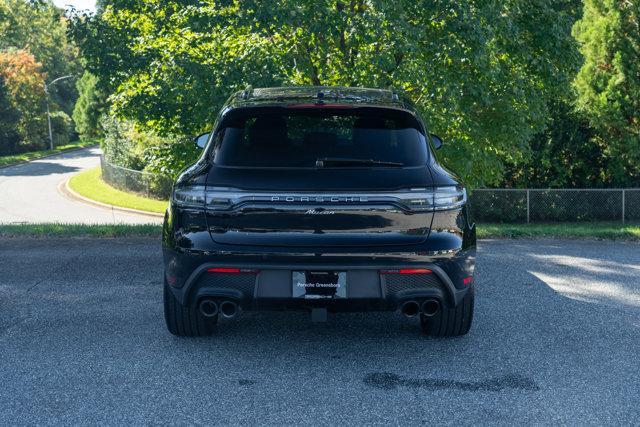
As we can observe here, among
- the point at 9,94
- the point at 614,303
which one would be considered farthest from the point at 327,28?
the point at 9,94

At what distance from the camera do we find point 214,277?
5020 millimetres

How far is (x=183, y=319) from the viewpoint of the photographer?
5.68m

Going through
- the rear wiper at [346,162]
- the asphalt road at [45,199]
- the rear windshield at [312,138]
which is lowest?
the asphalt road at [45,199]

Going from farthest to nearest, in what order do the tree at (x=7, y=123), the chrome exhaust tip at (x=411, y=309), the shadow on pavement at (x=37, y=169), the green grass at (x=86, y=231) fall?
the tree at (x=7, y=123)
the shadow on pavement at (x=37, y=169)
the green grass at (x=86, y=231)
the chrome exhaust tip at (x=411, y=309)

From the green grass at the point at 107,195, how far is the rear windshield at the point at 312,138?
72.8ft

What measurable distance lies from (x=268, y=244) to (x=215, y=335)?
1.30 meters

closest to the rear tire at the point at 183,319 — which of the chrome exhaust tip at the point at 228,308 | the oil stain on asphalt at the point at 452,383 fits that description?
the chrome exhaust tip at the point at 228,308

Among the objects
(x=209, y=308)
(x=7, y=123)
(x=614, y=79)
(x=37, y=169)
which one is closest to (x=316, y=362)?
(x=209, y=308)

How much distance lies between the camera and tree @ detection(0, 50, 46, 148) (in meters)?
59.3

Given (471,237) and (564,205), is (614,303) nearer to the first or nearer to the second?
(471,237)

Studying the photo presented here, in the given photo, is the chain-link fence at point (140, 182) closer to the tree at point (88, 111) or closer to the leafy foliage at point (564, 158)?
the leafy foliage at point (564, 158)

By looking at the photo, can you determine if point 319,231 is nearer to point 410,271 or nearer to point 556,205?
point 410,271

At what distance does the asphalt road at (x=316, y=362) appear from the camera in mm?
4367

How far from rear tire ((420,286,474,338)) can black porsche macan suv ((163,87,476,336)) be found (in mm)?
384
